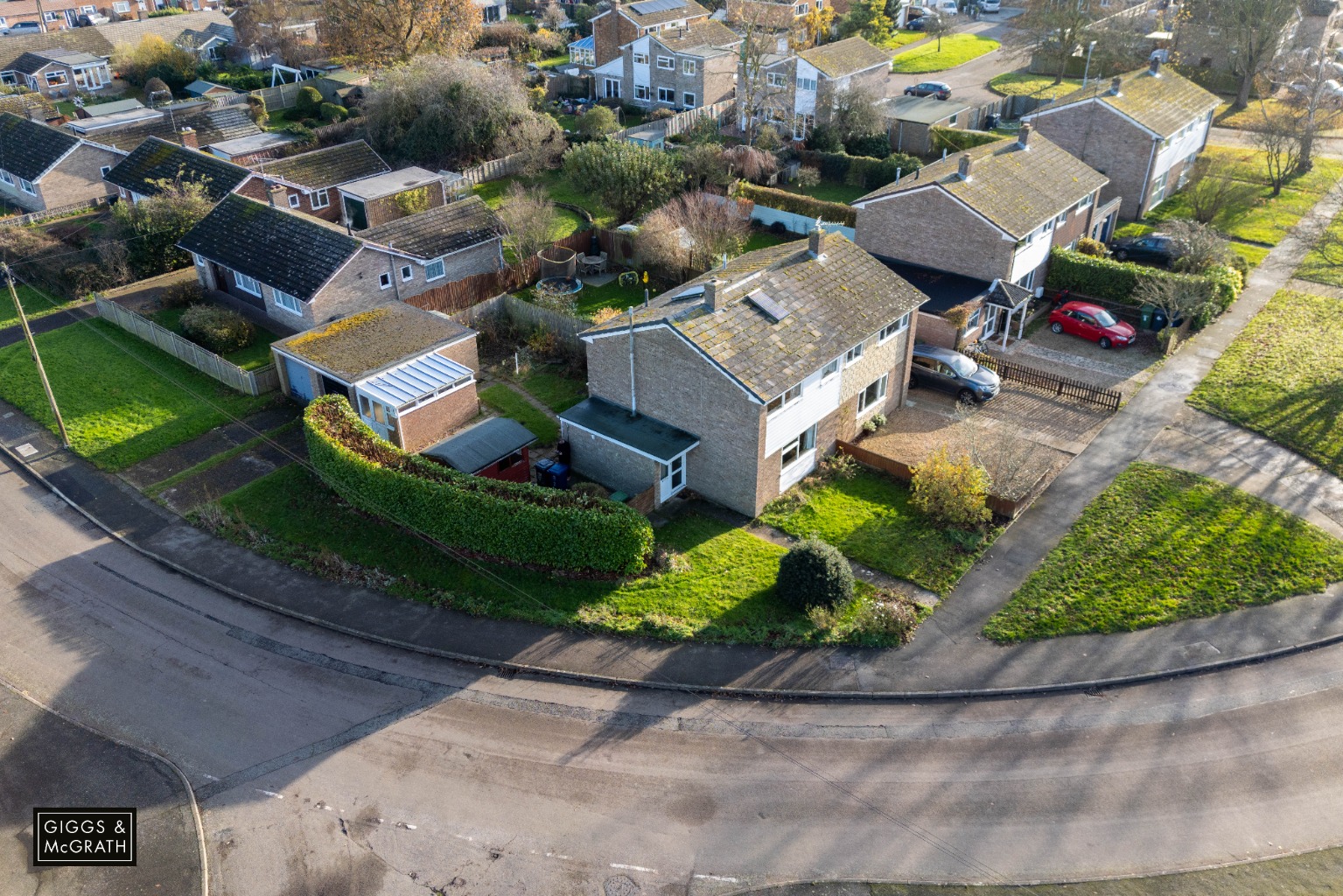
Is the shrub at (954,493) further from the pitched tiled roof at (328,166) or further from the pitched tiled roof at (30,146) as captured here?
the pitched tiled roof at (30,146)

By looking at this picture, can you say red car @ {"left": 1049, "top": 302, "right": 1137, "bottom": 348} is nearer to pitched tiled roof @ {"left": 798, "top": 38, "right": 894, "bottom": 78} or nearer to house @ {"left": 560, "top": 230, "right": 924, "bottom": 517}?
house @ {"left": 560, "top": 230, "right": 924, "bottom": 517}

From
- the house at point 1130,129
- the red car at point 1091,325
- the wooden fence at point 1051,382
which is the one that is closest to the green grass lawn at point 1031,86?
the house at point 1130,129

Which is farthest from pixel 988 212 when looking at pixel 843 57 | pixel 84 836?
pixel 84 836

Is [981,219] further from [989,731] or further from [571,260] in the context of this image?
[989,731]

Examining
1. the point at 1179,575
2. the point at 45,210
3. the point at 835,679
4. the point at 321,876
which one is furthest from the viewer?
the point at 45,210

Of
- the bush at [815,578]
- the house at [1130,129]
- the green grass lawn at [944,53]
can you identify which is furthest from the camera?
the green grass lawn at [944,53]

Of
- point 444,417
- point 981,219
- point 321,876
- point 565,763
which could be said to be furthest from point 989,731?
point 981,219

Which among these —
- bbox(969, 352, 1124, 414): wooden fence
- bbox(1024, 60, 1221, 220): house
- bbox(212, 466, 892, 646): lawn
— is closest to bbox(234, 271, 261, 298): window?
bbox(212, 466, 892, 646): lawn
